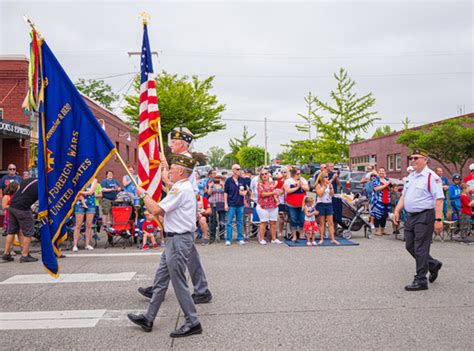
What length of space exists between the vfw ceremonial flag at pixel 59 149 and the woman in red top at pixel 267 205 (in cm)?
621

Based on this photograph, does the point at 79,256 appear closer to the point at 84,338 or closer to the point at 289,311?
the point at 84,338

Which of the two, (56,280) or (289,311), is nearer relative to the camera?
(289,311)

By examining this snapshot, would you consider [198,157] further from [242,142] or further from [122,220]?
[242,142]

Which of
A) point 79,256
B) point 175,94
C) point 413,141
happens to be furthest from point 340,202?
point 175,94

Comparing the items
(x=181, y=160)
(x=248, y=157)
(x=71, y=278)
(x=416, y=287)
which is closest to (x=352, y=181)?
(x=416, y=287)

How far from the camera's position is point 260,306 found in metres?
5.65

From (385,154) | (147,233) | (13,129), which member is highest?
(385,154)

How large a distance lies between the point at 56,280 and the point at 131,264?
5.41 feet

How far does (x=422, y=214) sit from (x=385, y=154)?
1300 inches

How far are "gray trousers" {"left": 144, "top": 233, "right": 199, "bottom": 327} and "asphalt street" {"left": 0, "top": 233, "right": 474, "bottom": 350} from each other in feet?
0.83

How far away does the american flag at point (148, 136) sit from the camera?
677cm

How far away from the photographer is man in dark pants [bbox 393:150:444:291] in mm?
6418

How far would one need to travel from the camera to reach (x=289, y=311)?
17.8ft

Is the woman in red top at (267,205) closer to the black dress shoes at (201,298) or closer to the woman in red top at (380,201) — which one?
the woman in red top at (380,201)
